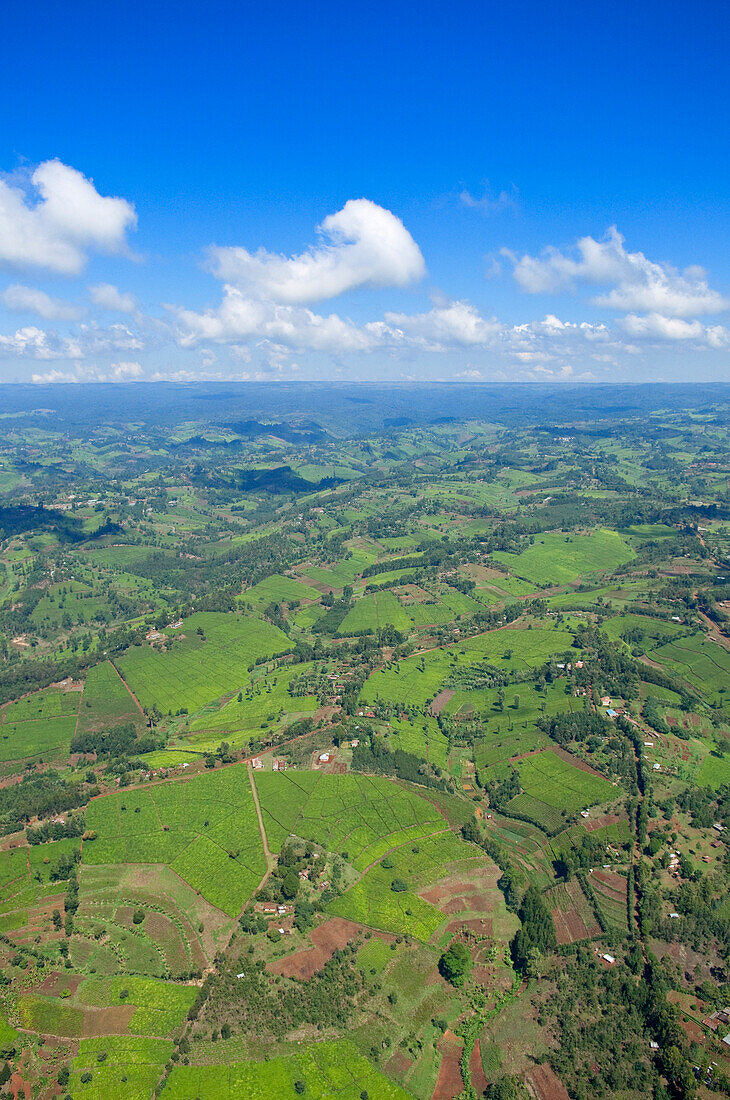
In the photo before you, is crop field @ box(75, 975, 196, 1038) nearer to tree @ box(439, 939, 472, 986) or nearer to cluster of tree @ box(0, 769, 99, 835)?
tree @ box(439, 939, 472, 986)

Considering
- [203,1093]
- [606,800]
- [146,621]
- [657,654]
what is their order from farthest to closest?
[146,621] < [657,654] < [606,800] < [203,1093]

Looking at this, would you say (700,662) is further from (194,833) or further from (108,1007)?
(108,1007)

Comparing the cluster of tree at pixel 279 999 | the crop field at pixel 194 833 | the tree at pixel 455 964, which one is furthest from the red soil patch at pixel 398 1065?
the crop field at pixel 194 833

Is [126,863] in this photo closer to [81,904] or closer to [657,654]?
[81,904]

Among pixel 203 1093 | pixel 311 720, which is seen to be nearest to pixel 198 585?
pixel 311 720

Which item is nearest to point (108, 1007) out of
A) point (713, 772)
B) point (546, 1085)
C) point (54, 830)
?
point (54, 830)

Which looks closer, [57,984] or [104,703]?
[57,984]

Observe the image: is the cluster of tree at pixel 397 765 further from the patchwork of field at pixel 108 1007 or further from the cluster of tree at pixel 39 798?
the patchwork of field at pixel 108 1007
